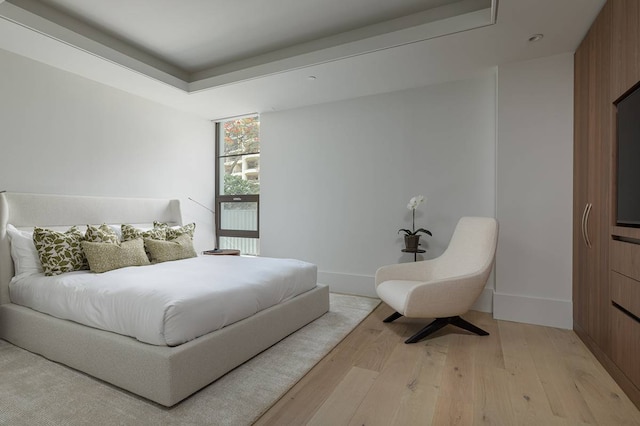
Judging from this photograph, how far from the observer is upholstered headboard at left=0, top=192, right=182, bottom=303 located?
277 cm

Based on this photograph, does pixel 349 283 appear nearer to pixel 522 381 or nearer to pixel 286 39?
pixel 522 381

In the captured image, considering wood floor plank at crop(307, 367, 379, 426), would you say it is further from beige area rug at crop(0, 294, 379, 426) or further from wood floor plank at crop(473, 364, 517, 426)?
wood floor plank at crop(473, 364, 517, 426)

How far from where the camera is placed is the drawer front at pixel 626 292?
1758 mm

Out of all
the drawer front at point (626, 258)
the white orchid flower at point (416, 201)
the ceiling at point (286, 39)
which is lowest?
the drawer front at point (626, 258)

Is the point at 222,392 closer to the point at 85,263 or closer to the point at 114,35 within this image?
the point at 85,263

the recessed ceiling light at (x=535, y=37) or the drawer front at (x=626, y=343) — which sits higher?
the recessed ceiling light at (x=535, y=37)

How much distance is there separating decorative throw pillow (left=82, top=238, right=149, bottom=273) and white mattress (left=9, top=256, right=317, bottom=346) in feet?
0.35

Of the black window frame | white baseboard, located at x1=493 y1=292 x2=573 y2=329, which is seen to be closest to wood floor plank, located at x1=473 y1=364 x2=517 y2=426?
white baseboard, located at x1=493 y1=292 x2=573 y2=329

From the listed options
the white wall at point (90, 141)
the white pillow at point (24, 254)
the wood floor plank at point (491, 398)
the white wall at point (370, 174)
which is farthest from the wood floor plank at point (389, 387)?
the white wall at point (90, 141)

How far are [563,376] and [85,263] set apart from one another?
12.1 ft

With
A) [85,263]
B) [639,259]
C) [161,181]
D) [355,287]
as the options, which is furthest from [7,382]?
[639,259]

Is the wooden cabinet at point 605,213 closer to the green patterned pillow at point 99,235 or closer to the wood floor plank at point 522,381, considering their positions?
the wood floor plank at point 522,381

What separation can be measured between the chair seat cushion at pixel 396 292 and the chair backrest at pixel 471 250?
356 mm

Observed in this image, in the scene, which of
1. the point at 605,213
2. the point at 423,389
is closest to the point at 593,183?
the point at 605,213
